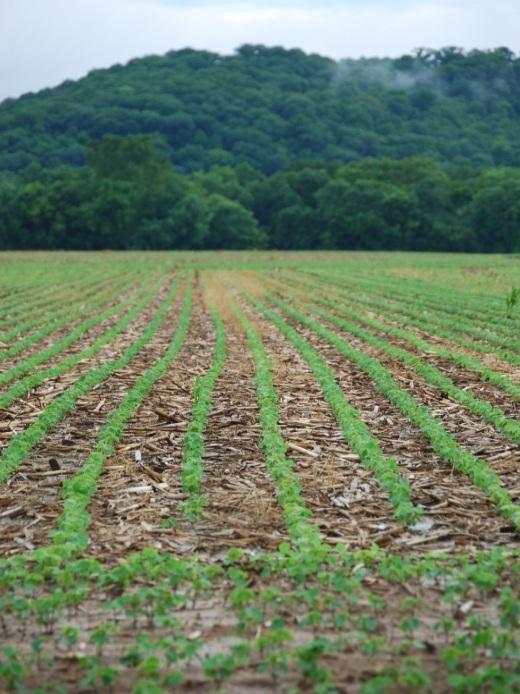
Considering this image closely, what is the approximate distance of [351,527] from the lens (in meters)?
6.77

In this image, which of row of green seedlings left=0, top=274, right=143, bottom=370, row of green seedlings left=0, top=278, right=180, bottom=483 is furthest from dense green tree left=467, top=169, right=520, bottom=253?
row of green seedlings left=0, top=278, right=180, bottom=483

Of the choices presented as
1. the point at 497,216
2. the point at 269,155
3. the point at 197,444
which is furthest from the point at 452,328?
the point at 269,155

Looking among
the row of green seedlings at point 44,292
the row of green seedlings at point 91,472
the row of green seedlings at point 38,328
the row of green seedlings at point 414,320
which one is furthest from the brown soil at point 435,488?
the row of green seedlings at point 44,292

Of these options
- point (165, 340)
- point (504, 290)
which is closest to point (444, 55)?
point (504, 290)

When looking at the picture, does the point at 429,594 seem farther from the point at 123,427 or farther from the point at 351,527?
the point at 123,427

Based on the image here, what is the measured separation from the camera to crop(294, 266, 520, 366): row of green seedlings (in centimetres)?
1556

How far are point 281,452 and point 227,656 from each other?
405 centimetres

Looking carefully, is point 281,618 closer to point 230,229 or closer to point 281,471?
point 281,471

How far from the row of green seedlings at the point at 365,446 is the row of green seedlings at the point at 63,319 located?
15.1 feet

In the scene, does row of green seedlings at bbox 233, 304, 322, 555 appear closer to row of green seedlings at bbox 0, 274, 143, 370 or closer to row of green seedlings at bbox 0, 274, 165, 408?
row of green seedlings at bbox 0, 274, 165, 408

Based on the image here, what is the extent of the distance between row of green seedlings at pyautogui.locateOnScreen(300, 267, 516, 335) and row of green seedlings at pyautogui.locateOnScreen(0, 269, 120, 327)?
34.9ft

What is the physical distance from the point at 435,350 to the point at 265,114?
Answer: 124 metres

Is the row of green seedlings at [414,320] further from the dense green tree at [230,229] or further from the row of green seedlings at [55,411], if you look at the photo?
the dense green tree at [230,229]

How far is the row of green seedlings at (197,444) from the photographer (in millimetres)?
7219
